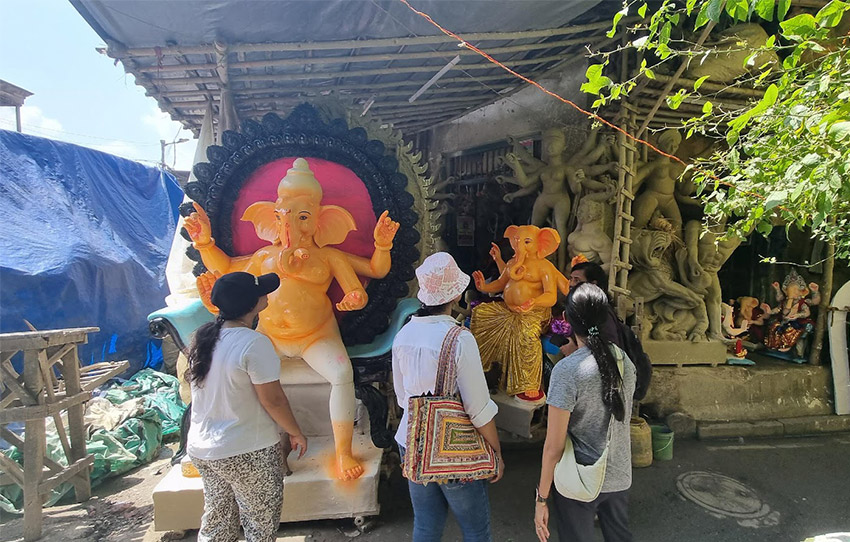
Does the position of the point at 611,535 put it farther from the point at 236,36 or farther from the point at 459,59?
the point at 236,36

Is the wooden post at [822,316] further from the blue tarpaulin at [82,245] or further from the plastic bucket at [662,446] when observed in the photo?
the blue tarpaulin at [82,245]

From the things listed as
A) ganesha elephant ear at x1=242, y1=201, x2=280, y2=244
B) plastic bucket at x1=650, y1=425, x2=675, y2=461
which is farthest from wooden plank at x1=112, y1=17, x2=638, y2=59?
plastic bucket at x1=650, y1=425, x2=675, y2=461

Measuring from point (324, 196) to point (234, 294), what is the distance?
5.37 feet

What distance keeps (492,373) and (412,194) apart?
188cm

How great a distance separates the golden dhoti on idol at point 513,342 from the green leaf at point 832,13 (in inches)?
107

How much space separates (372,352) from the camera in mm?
3197

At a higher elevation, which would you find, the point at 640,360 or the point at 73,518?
the point at 640,360

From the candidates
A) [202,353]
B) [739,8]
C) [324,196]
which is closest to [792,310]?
[739,8]

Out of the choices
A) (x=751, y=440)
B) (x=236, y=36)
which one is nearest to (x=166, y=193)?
(x=236, y=36)

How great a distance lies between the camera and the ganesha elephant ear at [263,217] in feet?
10.3

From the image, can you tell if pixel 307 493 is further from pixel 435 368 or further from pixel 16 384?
pixel 16 384

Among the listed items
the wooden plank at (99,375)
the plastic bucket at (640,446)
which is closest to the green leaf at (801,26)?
the plastic bucket at (640,446)

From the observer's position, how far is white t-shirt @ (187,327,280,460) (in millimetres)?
1821

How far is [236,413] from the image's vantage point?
1.85m
